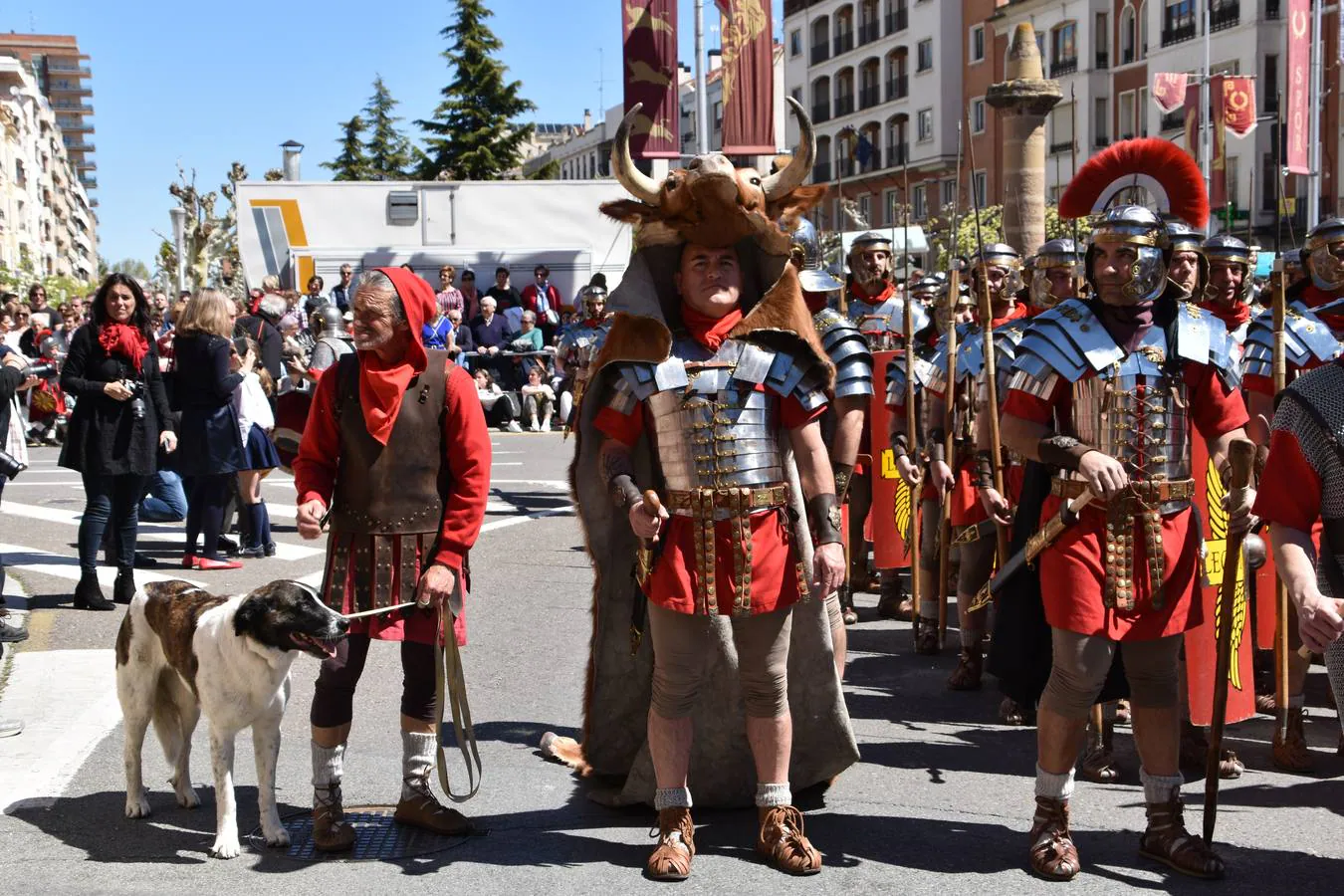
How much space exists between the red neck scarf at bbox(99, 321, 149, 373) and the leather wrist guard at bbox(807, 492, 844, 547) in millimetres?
5651

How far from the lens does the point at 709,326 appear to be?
16.3 ft

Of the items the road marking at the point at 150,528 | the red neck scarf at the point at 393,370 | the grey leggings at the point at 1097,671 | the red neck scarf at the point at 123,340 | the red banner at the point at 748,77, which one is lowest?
the road marking at the point at 150,528

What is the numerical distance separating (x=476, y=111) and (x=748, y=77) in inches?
1487

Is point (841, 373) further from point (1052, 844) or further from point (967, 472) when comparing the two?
point (1052, 844)

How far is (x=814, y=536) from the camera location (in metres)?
4.97

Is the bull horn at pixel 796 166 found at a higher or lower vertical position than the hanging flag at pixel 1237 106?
lower

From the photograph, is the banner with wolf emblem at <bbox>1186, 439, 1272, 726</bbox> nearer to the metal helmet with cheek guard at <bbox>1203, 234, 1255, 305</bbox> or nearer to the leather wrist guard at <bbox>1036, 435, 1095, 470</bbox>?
the leather wrist guard at <bbox>1036, 435, 1095, 470</bbox>

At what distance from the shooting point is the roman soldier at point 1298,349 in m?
6.05

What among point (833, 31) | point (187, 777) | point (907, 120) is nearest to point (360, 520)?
point (187, 777)

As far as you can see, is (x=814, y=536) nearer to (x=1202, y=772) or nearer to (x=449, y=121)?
(x=1202, y=772)

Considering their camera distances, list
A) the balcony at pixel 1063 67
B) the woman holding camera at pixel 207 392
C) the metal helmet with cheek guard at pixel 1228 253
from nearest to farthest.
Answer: the metal helmet with cheek guard at pixel 1228 253 < the woman holding camera at pixel 207 392 < the balcony at pixel 1063 67

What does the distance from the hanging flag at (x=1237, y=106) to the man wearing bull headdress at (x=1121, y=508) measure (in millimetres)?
24990

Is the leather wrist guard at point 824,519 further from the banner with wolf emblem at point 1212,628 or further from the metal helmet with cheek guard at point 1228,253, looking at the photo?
the metal helmet with cheek guard at point 1228,253

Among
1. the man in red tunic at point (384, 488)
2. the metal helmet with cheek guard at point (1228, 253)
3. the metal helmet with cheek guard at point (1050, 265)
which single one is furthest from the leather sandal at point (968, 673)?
the man in red tunic at point (384, 488)
